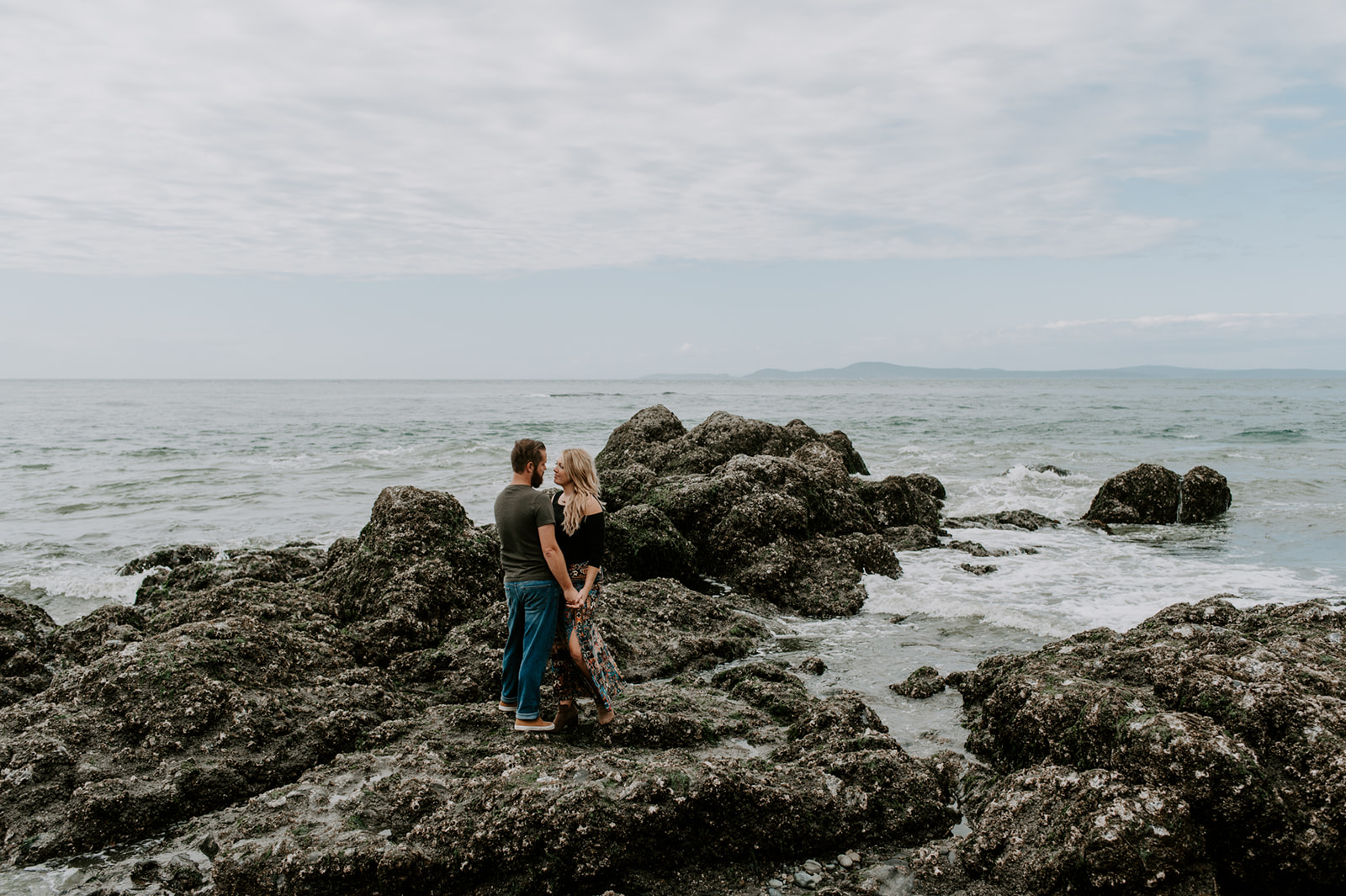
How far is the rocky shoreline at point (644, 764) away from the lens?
14.8 ft

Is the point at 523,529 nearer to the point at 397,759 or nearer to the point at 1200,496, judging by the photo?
the point at 397,759

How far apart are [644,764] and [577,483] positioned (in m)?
2.06

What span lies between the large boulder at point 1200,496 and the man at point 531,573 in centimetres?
1620

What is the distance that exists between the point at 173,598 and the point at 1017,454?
96.2ft

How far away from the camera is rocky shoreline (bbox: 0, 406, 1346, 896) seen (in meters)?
4.52

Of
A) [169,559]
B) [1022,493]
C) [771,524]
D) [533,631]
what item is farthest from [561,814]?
[1022,493]

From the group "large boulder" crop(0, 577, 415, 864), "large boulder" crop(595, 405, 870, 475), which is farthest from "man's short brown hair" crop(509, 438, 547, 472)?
"large boulder" crop(595, 405, 870, 475)

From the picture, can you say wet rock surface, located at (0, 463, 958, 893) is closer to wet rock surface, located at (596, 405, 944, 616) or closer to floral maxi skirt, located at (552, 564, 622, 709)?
floral maxi skirt, located at (552, 564, 622, 709)

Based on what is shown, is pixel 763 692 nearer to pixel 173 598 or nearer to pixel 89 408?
pixel 173 598

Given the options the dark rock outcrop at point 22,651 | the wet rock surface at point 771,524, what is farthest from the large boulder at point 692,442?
the dark rock outcrop at point 22,651

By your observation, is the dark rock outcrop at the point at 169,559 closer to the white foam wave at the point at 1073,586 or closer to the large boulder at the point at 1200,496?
the white foam wave at the point at 1073,586

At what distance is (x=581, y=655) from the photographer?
240 inches

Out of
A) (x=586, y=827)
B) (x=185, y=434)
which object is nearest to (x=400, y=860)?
(x=586, y=827)

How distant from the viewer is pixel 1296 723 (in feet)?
16.1
